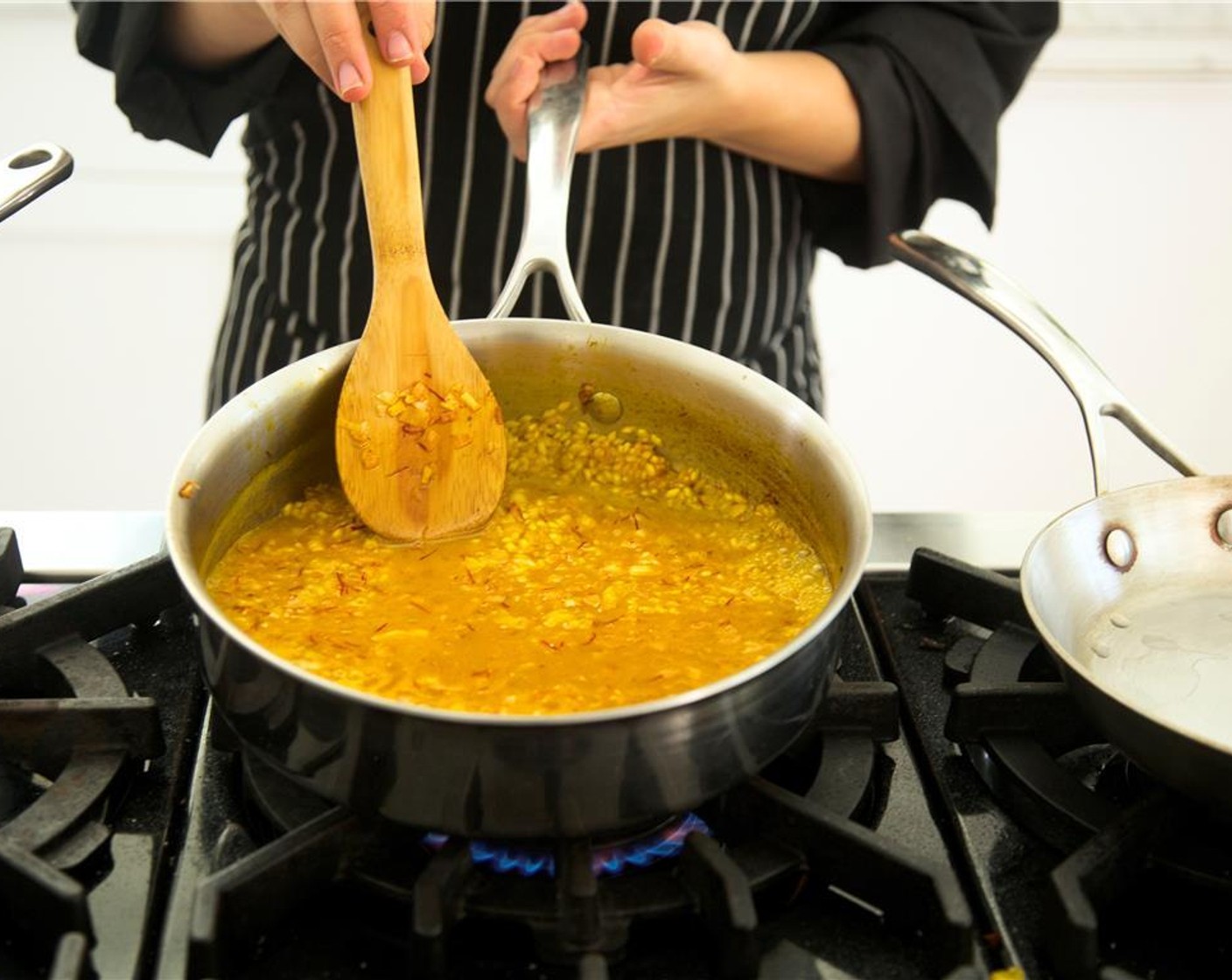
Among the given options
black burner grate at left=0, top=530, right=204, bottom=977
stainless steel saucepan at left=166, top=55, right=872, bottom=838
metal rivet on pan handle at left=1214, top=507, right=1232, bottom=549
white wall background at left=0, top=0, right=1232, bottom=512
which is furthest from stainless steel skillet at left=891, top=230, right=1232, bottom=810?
white wall background at left=0, top=0, right=1232, bottom=512

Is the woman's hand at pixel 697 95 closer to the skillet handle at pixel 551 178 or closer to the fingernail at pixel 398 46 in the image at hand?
the skillet handle at pixel 551 178

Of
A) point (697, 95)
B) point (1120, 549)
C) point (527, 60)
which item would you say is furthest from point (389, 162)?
point (1120, 549)

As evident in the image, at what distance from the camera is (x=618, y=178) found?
47.6 inches

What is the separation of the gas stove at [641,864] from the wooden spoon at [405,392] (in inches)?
7.6

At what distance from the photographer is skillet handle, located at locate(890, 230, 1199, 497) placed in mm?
864

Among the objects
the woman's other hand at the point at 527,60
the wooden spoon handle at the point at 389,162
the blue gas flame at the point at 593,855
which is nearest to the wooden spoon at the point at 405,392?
the wooden spoon handle at the point at 389,162

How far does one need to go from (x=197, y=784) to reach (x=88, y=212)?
189 cm

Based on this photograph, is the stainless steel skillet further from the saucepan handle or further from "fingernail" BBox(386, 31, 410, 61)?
the saucepan handle

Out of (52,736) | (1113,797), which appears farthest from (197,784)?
(1113,797)

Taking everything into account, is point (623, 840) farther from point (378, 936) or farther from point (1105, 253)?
point (1105, 253)

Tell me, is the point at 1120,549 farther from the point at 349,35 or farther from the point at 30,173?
the point at 30,173

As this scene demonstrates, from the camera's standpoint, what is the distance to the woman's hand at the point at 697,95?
989 mm

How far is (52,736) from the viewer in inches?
28.0

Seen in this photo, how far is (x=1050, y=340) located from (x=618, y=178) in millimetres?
467
